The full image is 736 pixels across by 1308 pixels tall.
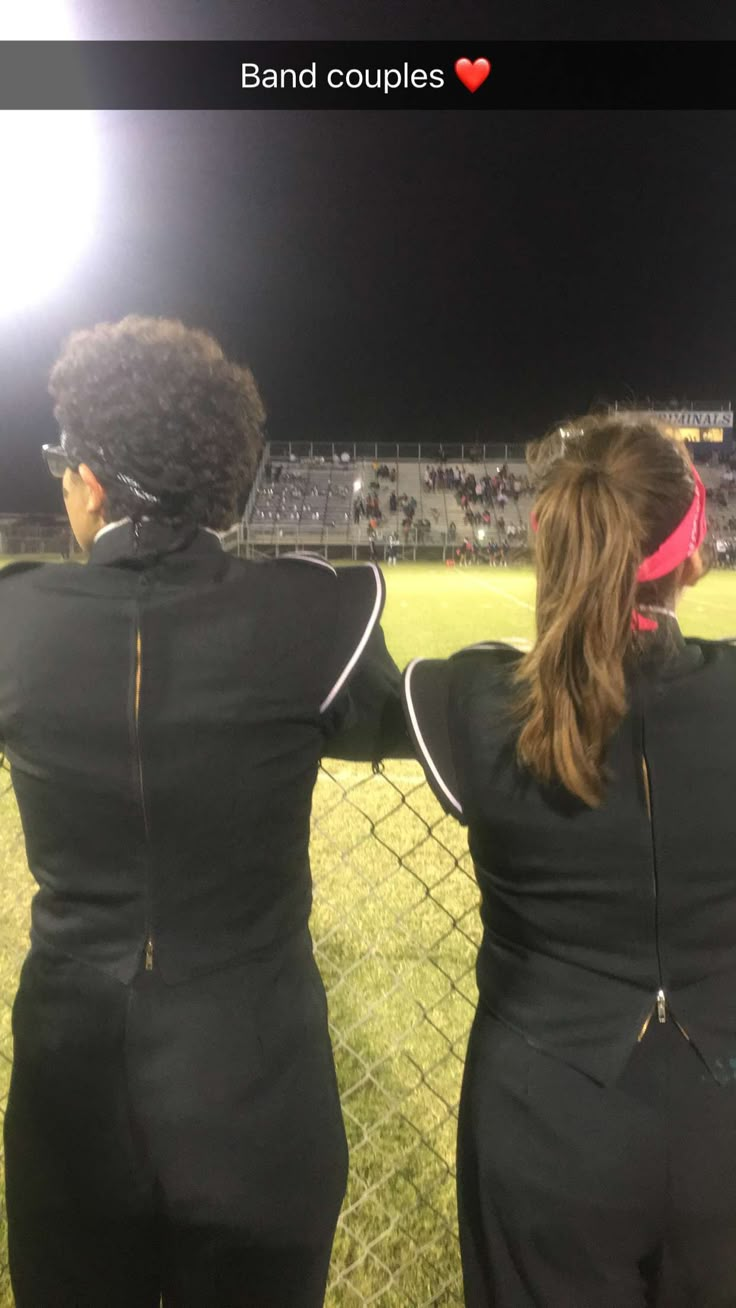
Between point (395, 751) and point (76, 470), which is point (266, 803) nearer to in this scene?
point (395, 751)

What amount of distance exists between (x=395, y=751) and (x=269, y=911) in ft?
1.13

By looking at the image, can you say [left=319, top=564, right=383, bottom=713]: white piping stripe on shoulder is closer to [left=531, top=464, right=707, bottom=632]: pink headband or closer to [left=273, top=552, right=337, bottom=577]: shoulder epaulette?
[left=273, top=552, right=337, bottom=577]: shoulder epaulette

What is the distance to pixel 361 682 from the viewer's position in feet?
4.09

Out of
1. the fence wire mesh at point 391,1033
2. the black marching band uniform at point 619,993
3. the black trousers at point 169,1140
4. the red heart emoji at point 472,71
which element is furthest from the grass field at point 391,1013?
the red heart emoji at point 472,71

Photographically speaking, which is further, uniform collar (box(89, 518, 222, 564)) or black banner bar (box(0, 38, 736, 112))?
black banner bar (box(0, 38, 736, 112))

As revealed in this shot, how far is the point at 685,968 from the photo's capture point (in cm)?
108

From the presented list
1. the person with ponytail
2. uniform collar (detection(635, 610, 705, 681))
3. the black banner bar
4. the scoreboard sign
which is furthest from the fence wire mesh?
the scoreboard sign

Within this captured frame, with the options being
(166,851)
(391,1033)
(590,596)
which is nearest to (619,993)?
(590,596)

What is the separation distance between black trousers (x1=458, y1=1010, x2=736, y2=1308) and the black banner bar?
181cm

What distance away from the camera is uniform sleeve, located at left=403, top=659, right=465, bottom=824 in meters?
1.14

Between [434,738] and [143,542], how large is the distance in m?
0.53

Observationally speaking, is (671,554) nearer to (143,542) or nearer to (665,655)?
(665,655)

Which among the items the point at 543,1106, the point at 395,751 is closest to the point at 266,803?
the point at 395,751

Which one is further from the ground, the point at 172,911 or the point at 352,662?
the point at 352,662
